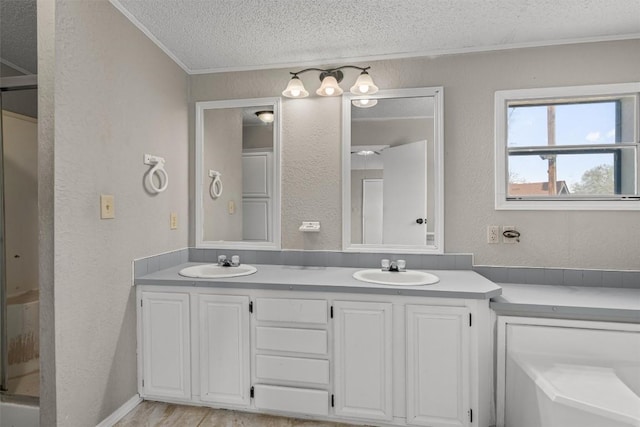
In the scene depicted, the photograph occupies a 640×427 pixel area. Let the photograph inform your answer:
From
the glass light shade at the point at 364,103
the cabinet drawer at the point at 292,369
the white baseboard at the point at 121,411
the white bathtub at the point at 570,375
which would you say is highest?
the glass light shade at the point at 364,103

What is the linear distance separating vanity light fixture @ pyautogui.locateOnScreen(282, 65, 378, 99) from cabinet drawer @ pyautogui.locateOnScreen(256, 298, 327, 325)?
1.38 m

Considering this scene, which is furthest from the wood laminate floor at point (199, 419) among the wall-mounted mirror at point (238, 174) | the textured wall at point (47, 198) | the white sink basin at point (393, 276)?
the wall-mounted mirror at point (238, 174)

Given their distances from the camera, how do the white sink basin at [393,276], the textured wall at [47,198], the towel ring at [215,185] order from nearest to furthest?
the textured wall at [47,198] → the white sink basin at [393,276] → the towel ring at [215,185]

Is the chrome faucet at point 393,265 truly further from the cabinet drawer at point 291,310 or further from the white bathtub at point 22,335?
the white bathtub at point 22,335

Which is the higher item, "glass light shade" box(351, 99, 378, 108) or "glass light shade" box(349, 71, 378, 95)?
"glass light shade" box(349, 71, 378, 95)

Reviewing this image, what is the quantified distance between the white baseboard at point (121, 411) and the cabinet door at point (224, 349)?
0.42m

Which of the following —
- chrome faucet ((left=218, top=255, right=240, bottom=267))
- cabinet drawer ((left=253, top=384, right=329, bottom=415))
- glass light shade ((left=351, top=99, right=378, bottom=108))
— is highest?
glass light shade ((left=351, top=99, right=378, bottom=108))

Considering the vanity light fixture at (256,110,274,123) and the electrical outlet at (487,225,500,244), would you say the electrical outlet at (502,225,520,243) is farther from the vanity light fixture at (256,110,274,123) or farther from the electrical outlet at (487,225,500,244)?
the vanity light fixture at (256,110,274,123)

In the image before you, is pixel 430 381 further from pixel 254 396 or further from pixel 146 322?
pixel 146 322

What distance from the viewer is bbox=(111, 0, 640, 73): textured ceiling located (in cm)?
176

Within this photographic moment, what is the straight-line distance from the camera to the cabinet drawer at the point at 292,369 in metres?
1.80

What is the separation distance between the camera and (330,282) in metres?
1.85

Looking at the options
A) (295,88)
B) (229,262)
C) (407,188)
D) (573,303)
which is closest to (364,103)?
(295,88)

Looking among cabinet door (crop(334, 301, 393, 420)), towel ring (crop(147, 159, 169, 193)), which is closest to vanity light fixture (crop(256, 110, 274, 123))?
towel ring (crop(147, 159, 169, 193))
